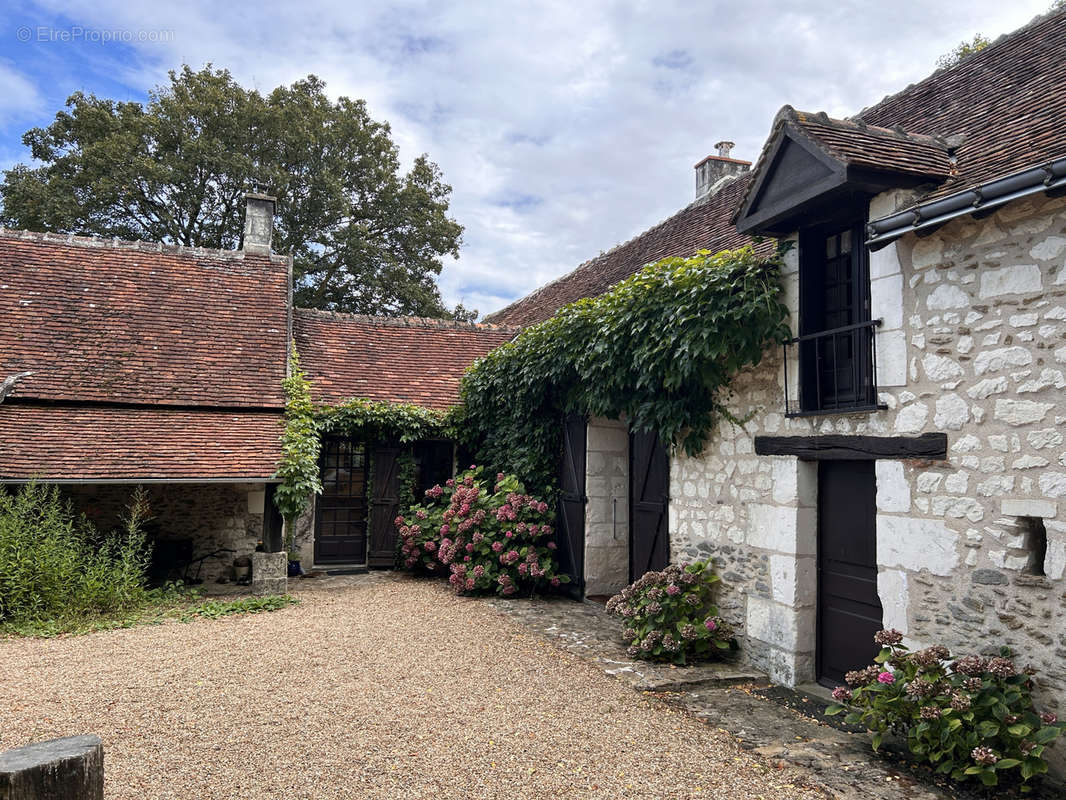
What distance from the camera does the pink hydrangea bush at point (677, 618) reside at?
19.5 feet

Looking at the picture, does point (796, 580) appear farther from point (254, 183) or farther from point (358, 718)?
point (254, 183)

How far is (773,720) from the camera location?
15.5ft

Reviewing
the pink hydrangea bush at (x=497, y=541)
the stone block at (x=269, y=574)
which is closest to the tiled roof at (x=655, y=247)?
the pink hydrangea bush at (x=497, y=541)

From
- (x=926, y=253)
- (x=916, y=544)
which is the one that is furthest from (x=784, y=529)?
(x=926, y=253)

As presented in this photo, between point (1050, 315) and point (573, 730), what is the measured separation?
3.54 meters

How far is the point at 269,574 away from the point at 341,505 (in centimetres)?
221

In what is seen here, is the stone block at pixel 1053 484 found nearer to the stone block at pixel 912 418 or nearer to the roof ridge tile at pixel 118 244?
the stone block at pixel 912 418

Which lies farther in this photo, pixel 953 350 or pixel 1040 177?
pixel 953 350

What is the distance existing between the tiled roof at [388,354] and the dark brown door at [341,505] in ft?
2.79

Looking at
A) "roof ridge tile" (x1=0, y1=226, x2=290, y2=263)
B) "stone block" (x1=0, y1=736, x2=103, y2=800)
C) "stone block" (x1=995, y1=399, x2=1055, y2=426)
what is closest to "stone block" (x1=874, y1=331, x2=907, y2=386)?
"stone block" (x1=995, y1=399, x2=1055, y2=426)

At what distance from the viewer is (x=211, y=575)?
9766 millimetres

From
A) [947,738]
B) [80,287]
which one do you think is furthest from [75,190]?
[947,738]

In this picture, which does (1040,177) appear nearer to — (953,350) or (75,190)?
(953,350)

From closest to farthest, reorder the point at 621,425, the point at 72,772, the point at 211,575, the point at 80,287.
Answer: the point at 72,772 → the point at 621,425 → the point at 211,575 → the point at 80,287
